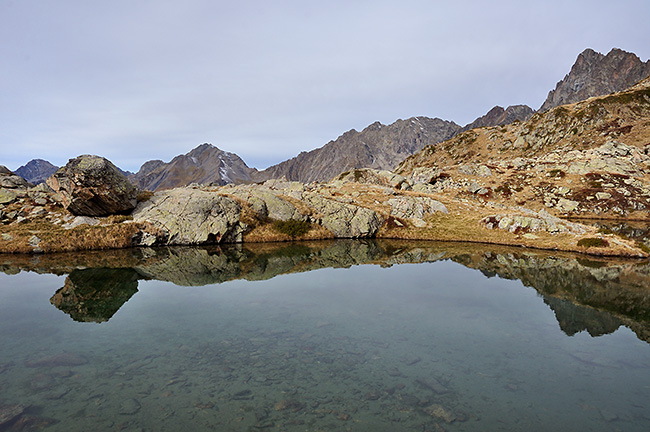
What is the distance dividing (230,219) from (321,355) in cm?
3986

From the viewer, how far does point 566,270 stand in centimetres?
3341

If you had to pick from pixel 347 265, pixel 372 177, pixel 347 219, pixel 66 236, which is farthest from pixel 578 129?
pixel 66 236

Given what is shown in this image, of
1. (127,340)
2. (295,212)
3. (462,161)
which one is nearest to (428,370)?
(127,340)

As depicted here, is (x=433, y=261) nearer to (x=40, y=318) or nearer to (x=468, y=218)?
(x=468, y=218)

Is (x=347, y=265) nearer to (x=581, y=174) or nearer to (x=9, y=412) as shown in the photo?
(x=9, y=412)

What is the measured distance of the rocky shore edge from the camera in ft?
140

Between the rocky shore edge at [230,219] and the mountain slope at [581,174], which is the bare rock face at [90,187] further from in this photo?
the mountain slope at [581,174]

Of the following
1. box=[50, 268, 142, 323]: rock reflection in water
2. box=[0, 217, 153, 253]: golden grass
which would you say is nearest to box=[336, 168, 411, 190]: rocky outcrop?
box=[0, 217, 153, 253]: golden grass

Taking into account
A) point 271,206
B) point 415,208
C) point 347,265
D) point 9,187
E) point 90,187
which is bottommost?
point 347,265

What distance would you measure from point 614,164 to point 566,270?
85.0 metres

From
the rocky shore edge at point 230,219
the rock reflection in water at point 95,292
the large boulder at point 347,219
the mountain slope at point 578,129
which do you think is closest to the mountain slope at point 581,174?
the mountain slope at point 578,129

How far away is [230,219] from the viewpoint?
5200cm

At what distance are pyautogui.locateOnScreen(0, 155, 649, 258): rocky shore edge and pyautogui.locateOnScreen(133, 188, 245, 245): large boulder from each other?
0.48 ft

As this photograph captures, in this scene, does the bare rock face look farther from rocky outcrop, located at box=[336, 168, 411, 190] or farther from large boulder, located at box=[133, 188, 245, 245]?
rocky outcrop, located at box=[336, 168, 411, 190]
